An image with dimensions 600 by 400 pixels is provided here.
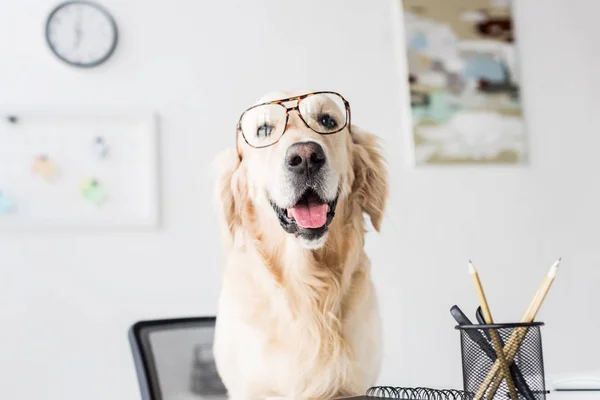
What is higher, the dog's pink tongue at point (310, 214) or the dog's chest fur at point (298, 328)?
the dog's pink tongue at point (310, 214)

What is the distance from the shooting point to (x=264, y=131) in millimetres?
875

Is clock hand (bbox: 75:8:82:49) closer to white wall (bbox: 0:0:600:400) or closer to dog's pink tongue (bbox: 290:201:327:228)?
white wall (bbox: 0:0:600:400)

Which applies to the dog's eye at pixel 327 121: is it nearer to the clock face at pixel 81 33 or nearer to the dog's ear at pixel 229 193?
A: the dog's ear at pixel 229 193

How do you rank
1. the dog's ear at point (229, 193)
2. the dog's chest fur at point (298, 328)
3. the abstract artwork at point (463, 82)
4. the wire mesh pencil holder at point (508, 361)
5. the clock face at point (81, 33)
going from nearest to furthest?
the wire mesh pencil holder at point (508, 361) < the dog's chest fur at point (298, 328) < the dog's ear at point (229, 193) < the clock face at point (81, 33) < the abstract artwork at point (463, 82)

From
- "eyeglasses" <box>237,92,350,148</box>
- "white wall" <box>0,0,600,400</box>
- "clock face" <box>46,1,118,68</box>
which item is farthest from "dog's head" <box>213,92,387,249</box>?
"clock face" <box>46,1,118,68</box>

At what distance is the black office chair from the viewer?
0.96 m

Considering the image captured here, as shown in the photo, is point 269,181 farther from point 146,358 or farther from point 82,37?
point 82,37

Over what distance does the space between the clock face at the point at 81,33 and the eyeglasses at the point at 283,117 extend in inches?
56.0

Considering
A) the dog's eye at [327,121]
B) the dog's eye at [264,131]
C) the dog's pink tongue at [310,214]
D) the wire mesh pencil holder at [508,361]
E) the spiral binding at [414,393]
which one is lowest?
the spiral binding at [414,393]

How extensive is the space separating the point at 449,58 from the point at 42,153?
1.54m

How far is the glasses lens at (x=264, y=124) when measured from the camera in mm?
864

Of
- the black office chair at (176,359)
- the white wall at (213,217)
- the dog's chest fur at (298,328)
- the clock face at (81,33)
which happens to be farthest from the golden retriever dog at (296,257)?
the clock face at (81,33)

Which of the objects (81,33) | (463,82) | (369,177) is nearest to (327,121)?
(369,177)

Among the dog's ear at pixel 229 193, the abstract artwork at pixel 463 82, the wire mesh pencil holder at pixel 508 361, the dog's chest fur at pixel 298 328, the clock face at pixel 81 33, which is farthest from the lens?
the abstract artwork at pixel 463 82
